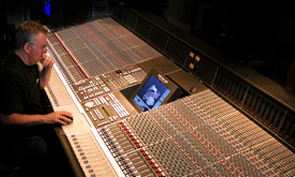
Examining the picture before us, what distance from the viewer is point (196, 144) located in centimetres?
165

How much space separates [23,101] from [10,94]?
17 cm

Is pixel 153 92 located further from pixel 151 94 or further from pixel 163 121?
pixel 163 121

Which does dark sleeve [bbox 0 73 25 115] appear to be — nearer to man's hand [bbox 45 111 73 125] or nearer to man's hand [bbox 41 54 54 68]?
man's hand [bbox 45 111 73 125]

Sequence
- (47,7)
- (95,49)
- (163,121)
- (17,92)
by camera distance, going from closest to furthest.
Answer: (163,121) < (17,92) < (95,49) < (47,7)

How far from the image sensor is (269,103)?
1.72 metres

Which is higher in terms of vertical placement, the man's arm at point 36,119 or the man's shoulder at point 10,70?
the man's shoulder at point 10,70

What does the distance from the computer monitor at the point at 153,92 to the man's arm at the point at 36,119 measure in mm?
571

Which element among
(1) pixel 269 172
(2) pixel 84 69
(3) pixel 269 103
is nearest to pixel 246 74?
(3) pixel 269 103

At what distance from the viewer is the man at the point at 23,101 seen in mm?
1944

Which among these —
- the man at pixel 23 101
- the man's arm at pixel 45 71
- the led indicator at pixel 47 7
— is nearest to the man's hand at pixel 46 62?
the man's arm at pixel 45 71

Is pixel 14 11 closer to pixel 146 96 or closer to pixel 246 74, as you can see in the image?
pixel 146 96

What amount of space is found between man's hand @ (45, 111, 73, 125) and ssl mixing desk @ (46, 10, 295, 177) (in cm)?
4

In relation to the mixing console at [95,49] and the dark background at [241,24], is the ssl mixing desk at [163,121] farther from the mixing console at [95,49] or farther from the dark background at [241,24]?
the dark background at [241,24]

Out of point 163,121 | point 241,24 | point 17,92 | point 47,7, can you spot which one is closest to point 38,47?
point 17,92
